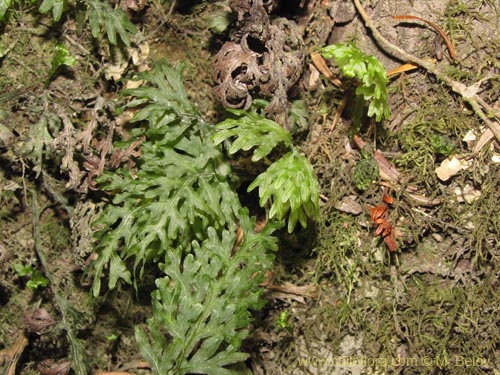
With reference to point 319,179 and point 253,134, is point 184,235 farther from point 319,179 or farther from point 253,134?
point 319,179

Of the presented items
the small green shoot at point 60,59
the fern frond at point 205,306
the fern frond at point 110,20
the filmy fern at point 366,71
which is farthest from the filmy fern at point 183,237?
the filmy fern at point 366,71

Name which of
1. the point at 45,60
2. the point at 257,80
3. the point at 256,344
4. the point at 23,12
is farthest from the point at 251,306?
the point at 23,12

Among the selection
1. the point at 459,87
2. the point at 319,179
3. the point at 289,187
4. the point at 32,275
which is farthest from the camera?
the point at 32,275

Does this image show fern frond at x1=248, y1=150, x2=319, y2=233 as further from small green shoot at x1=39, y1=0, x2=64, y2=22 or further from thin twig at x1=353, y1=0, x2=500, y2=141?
small green shoot at x1=39, y1=0, x2=64, y2=22

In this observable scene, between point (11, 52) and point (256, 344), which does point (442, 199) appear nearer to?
point (256, 344)

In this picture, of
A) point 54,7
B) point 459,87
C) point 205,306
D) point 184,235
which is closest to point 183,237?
point 184,235

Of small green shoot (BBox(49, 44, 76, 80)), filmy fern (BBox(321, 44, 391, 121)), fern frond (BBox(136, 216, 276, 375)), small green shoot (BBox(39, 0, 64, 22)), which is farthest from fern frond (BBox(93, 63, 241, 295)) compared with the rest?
filmy fern (BBox(321, 44, 391, 121))
